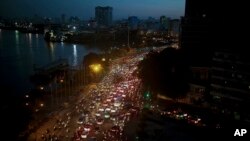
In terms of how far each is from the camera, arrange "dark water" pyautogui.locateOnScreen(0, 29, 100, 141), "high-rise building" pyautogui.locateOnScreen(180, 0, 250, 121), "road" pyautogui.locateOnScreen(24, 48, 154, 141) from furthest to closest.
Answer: "high-rise building" pyautogui.locateOnScreen(180, 0, 250, 121)
"dark water" pyautogui.locateOnScreen(0, 29, 100, 141)
"road" pyautogui.locateOnScreen(24, 48, 154, 141)

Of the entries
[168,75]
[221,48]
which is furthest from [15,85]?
[221,48]

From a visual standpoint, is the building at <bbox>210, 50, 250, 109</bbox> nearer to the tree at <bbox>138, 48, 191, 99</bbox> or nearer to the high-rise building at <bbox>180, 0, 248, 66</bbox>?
the high-rise building at <bbox>180, 0, 248, 66</bbox>

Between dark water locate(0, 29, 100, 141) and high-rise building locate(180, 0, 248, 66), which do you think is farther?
high-rise building locate(180, 0, 248, 66)

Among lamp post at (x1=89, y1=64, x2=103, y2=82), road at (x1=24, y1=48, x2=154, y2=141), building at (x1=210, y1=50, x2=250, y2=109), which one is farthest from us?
lamp post at (x1=89, y1=64, x2=103, y2=82)

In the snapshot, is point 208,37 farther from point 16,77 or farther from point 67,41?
point 67,41

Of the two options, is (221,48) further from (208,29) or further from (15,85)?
(15,85)

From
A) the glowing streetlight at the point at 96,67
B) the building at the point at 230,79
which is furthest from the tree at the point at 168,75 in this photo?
the glowing streetlight at the point at 96,67

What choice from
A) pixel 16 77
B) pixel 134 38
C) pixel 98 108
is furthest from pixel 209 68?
pixel 134 38

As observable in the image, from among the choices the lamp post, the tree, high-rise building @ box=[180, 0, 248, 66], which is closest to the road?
the tree
